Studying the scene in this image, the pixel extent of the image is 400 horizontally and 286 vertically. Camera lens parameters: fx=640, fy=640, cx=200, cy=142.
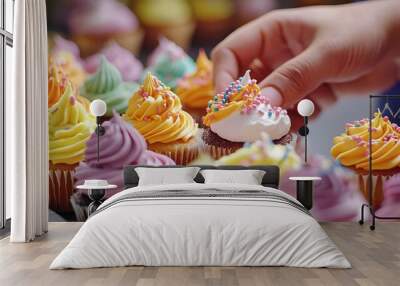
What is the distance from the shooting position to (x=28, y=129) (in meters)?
6.71

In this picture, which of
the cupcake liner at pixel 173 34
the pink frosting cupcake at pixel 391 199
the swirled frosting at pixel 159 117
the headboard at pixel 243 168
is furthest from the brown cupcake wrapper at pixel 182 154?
the pink frosting cupcake at pixel 391 199

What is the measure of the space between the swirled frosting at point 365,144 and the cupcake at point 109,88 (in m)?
2.82

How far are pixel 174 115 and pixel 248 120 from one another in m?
0.97

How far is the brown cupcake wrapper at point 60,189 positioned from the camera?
847cm

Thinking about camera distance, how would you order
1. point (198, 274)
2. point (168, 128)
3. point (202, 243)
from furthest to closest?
point (168, 128) → point (202, 243) → point (198, 274)

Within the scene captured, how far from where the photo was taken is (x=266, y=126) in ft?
27.5

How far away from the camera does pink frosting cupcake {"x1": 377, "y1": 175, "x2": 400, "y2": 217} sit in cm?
838

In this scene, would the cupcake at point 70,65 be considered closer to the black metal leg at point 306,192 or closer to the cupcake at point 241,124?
the cupcake at point 241,124

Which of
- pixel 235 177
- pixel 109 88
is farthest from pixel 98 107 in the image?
pixel 235 177

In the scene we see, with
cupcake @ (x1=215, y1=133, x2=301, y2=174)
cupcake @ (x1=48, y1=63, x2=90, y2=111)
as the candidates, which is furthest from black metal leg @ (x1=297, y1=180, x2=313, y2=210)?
cupcake @ (x1=48, y1=63, x2=90, y2=111)

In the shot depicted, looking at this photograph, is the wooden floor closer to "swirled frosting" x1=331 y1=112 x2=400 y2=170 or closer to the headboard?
the headboard

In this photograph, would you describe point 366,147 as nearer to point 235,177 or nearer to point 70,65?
point 235,177

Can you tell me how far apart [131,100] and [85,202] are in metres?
1.49

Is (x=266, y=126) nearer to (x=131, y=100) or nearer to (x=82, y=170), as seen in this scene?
(x=131, y=100)
